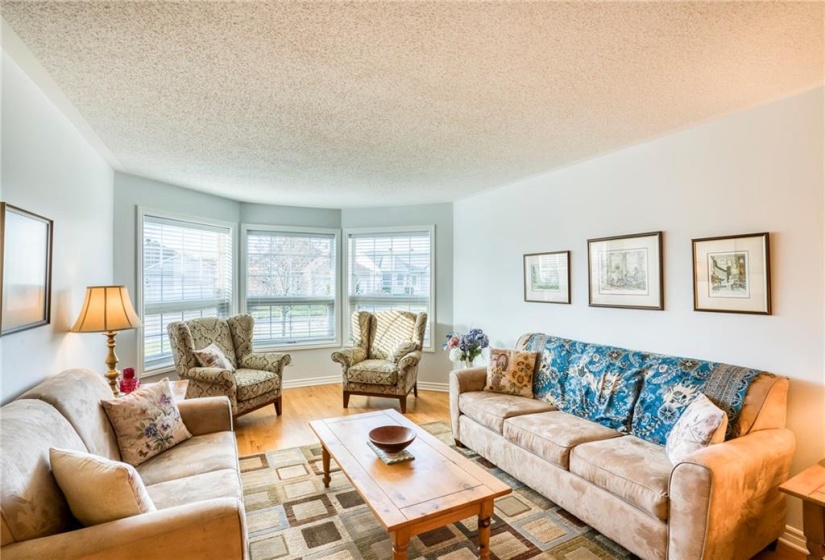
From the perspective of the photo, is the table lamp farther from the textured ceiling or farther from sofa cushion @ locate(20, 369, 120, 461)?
the textured ceiling

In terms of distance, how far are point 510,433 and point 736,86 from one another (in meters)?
2.38

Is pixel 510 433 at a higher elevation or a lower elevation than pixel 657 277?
lower

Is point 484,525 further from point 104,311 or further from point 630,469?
point 104,311

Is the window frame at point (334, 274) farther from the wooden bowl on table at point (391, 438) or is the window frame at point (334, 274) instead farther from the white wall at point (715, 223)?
the wooden bowl on table at point (391, 438)

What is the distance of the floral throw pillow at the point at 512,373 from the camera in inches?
128

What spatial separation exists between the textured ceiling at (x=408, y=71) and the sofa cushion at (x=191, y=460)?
1.96 meters

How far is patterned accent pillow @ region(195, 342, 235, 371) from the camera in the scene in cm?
370

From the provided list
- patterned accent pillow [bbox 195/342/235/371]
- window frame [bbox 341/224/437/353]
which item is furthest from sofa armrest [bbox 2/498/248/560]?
window frame [bbox 341/224/437/353]

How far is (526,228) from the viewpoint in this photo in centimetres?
402

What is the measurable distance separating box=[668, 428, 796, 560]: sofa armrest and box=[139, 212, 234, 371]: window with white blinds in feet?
14.4

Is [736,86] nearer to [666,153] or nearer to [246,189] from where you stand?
[666,153]

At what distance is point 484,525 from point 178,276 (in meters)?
4.01

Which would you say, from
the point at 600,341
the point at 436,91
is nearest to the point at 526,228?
the point at 600,341

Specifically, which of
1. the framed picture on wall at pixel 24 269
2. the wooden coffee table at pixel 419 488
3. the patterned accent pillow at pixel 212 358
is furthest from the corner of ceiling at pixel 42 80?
the wooden coffee table at pixel 419 488
